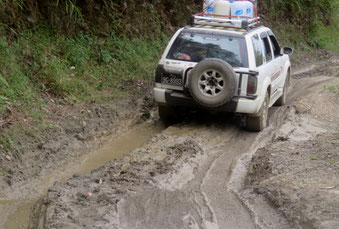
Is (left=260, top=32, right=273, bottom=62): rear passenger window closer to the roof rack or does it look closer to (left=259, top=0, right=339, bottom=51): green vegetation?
the roof rack

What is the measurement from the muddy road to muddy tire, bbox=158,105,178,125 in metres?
0.20

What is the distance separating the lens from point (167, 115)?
9234mm

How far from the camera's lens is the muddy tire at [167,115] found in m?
9.10

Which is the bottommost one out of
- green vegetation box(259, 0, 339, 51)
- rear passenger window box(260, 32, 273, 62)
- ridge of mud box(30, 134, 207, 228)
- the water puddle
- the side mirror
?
green vegetation box(259, 0, 339, 51)

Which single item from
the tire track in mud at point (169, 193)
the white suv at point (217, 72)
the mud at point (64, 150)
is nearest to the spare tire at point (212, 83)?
the white suv at point (217, 72)

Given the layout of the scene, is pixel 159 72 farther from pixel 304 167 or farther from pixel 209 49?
pixel 304 167

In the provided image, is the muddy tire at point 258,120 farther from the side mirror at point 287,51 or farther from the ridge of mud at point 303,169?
the side mirror at point 287,51

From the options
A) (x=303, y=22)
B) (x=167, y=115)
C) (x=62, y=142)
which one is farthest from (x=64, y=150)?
(x=303, y=22)

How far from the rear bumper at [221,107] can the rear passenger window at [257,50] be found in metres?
0.63

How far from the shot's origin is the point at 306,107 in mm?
10391

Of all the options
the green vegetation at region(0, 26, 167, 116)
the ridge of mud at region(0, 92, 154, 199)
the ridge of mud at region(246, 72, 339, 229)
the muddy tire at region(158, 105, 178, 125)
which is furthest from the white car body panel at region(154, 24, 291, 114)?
the green vegetation at region(0, 26, 167, 116)

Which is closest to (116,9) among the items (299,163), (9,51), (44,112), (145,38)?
(145,38)

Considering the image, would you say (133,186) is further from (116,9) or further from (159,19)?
(159,19)

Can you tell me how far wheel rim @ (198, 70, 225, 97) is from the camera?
8000 millimetres
